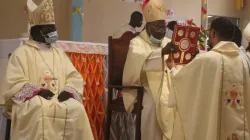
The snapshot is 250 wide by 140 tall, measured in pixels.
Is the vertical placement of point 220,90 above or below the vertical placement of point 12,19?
below


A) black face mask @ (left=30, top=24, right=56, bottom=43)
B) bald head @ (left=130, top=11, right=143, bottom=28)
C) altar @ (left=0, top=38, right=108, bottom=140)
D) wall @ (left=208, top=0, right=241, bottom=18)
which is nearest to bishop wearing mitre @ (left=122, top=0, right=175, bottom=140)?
altar @ (left=0, top=38, right=108, bottom=140)

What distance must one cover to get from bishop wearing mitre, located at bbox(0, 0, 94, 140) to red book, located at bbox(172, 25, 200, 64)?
875 millimetres

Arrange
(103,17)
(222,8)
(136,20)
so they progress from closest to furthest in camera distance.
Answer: (136,20) < (103,17) < (222,8)

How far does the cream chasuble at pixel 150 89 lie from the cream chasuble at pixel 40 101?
1.58 feet

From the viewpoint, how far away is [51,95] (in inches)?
131

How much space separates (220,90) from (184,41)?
0.63 metres

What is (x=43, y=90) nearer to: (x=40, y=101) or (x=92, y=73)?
(x=40, y=101)

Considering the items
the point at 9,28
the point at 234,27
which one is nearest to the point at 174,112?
the point at 234,27

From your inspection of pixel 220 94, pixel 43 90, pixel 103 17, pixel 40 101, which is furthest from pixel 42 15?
pixel 103 17

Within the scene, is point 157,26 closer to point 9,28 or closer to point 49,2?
point 49,2

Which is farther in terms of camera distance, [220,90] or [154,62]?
[154,62]

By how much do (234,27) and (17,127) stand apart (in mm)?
1781

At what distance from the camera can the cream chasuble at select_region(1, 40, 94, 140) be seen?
10.4ft

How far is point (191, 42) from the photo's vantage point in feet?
11.7
